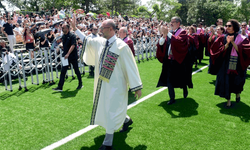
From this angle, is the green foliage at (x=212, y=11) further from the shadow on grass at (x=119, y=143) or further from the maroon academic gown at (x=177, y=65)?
the shadow on grass at (x=119, y=143)

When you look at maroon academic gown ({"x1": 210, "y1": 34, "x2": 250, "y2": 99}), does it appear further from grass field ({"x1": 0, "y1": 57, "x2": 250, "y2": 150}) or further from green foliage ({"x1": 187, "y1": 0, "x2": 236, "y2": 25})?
green foliage ({"x1": 187, "y1": 0, "x2": 236, "y2": 25})

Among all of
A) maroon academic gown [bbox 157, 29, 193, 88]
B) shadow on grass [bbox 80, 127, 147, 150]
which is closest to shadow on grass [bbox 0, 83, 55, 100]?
shadow on grass [bbox 80, 127, 147, 150]

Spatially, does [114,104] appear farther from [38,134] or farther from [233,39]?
[233,39]

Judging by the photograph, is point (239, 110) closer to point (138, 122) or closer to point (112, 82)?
point (138, 122)

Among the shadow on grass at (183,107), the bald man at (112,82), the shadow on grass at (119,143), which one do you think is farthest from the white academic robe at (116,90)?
the shadow on grass at (183,107)

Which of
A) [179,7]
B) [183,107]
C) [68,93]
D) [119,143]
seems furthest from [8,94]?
[179,7]

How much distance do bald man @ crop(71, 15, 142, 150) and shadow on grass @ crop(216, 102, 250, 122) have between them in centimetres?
282

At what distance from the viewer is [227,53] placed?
17.4 feet

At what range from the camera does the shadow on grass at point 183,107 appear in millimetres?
5105

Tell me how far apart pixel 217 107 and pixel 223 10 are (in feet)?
147

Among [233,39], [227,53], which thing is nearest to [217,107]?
[227,53]

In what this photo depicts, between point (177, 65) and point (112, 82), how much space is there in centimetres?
270

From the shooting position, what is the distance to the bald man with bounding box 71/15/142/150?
3457 millimetres

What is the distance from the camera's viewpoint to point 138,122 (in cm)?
468
